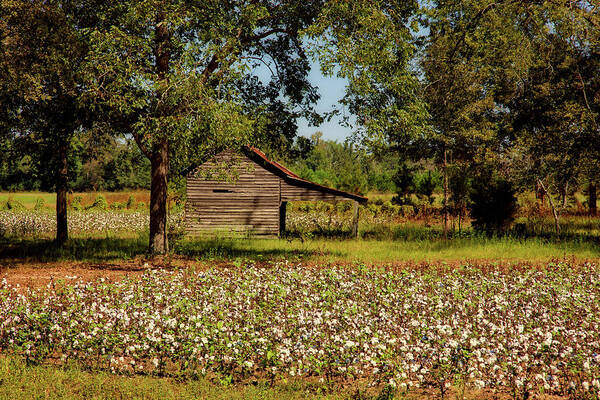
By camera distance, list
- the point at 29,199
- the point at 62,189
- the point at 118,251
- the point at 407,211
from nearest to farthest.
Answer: the point at 118,251 → the point at 62,189 → the point at 407,211 → the point at 29,199

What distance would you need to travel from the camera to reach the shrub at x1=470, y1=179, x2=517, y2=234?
28.4m

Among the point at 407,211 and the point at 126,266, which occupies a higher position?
the point at 407,211

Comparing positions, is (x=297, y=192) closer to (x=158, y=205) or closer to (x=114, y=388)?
(x=158, y=205)

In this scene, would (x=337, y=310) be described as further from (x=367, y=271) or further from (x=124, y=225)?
(x=124, y=225)

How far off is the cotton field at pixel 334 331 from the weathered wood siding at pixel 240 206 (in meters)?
16.8

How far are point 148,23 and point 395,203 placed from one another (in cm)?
3387

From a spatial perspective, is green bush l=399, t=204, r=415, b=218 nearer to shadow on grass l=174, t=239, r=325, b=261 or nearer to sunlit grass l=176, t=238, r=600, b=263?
sunlit grass l=176, t=238, r=600, b=263

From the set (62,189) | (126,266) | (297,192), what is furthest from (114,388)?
(297,192)

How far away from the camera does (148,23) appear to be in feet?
52.9

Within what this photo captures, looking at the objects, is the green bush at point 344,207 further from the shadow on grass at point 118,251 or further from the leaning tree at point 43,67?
the leaning tree at point 43,67

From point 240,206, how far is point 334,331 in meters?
21.6

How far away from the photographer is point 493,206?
28.8 meters

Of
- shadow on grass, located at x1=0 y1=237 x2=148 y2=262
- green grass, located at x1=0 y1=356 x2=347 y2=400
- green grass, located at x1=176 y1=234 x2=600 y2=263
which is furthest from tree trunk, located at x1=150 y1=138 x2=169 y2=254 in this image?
green grass, located at x1=0 y1=356 x2=347 y2=400

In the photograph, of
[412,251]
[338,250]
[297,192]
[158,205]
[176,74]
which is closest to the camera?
[176,74]
